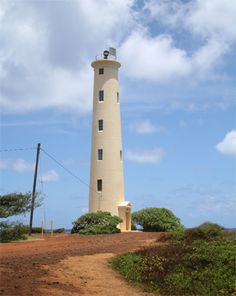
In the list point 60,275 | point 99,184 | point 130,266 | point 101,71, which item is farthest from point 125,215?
point 60,275

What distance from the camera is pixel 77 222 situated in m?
31.5

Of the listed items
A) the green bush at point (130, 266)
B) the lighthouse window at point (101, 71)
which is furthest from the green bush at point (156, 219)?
the green bush at point (130, 266)

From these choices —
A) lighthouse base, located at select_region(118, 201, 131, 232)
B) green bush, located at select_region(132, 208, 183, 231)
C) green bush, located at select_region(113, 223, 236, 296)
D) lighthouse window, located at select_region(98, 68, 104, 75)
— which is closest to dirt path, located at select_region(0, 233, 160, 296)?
green bush, located at select_region(113, 223, 236, 296)

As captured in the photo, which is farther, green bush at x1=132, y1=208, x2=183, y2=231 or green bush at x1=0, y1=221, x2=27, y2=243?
green bush at x1=132, y1=208, x2=183, y2=231

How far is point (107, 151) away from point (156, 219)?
626 cm

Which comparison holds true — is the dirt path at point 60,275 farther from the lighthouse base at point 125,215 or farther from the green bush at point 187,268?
the lighthouse base at point 125,215

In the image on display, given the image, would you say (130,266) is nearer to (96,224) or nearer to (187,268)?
(187,268)

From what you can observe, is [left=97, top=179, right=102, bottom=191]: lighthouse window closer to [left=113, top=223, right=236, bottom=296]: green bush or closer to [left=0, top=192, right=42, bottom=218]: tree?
[left=0, top=192, right=42, bottom=218]: tree

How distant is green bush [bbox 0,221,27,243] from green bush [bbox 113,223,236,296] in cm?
946

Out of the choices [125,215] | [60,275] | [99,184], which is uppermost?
[99,184]

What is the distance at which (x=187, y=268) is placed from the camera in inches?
539

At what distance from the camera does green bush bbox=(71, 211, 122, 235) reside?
2936 cm

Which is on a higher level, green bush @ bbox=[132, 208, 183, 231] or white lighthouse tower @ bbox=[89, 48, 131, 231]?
white lighthouse tower @ bbox=[89, 48, 131, 231]

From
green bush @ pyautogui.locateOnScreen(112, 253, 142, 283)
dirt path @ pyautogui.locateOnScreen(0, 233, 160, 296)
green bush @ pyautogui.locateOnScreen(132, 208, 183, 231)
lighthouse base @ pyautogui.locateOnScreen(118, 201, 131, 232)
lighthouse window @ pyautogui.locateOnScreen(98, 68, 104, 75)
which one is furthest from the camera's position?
lighthouse window @ pyautogui.locateOnScreen(98, 68, 104, 75)
